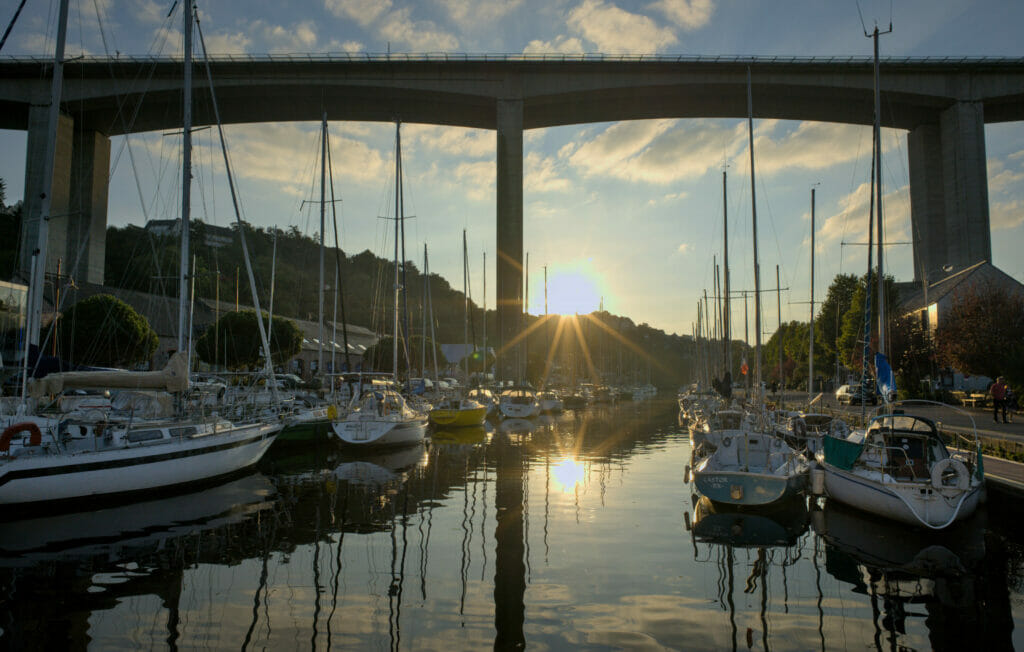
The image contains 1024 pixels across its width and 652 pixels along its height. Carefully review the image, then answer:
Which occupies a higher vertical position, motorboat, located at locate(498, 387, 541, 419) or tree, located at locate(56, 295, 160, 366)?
tree, located at locate(56, 295, 160, 366)

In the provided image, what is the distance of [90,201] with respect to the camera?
61094mm

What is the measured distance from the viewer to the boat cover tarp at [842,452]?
15430 mm

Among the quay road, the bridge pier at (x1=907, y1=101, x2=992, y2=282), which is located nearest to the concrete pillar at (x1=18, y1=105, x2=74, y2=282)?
the quay road

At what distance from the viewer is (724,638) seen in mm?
8000

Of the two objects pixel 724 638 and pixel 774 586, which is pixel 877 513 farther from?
pixel 724 638

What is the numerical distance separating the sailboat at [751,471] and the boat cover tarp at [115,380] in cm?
1394

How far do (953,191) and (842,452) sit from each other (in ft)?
171

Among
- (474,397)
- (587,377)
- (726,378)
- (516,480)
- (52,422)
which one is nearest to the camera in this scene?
(52,422)

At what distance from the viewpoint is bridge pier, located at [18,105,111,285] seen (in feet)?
176

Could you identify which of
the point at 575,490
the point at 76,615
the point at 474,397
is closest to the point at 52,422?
the point at 76,615

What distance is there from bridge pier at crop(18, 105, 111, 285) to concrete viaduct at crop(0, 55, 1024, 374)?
0.57 feet

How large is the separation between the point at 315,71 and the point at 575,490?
161ft

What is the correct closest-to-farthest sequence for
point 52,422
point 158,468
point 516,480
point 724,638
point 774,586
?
point 724,638 < point 774,586 < point 158,468 < point 52,422 < point 516,480

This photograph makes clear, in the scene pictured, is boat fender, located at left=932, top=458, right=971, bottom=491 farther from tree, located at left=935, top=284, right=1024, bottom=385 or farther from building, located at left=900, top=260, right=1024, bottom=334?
building, located at left=900, top=260, right=1024, bottom=334
